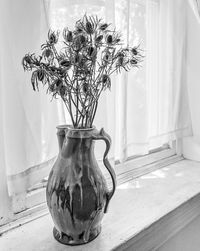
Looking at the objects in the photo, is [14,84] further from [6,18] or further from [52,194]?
[52,194]

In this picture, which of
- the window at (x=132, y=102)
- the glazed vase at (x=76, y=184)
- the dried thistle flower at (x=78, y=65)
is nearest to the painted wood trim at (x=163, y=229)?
the glazed vase at (x=76, y=184)

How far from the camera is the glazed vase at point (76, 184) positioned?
711 millimetres

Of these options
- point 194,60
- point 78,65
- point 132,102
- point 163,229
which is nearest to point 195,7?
point 194,60

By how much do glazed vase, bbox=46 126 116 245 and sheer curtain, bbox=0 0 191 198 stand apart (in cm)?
13

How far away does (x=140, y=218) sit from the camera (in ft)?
3.14

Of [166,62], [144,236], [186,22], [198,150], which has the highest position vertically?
[186,22]

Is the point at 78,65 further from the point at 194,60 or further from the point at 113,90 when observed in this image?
the point at 194,60

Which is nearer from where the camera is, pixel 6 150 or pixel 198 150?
pixel 6 150

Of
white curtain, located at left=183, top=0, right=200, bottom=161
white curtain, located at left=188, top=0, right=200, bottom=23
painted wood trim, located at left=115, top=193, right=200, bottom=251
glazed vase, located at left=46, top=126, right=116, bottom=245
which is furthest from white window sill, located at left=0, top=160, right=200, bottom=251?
white curtain, located at left=188, top=0, right=200, bottom=23

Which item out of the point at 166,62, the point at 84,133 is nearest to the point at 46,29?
the point at 84,133

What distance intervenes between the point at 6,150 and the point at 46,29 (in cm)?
39

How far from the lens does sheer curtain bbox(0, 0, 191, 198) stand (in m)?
0.78

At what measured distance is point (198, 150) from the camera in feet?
5.02

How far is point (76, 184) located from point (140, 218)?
1.20ft
